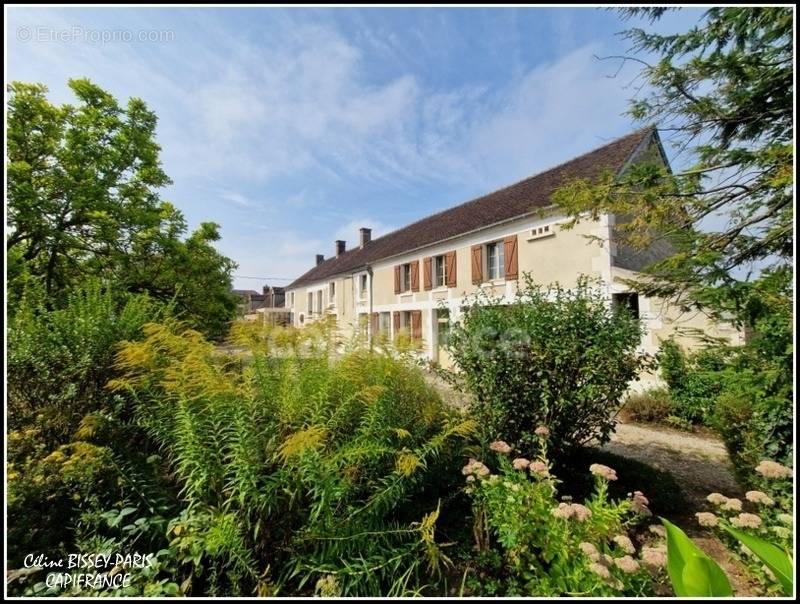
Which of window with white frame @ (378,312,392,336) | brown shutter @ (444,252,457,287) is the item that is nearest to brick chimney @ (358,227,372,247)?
window with white frame @ (378,312,392,336)

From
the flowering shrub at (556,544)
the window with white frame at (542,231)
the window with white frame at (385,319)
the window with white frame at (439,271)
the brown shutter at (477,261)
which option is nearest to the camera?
the flowering shrub at (556,544)

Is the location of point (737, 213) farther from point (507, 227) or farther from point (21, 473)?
point (507, 227)

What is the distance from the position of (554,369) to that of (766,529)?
168 centimetres

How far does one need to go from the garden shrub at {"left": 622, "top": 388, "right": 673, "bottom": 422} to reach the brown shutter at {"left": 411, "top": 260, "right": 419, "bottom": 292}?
32.3 feet

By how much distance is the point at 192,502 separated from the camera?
2.24m

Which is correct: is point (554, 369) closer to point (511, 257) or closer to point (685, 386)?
point (685, 386)

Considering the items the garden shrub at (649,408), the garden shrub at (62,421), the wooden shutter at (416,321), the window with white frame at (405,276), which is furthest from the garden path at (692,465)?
the window with white frame at (405,276)

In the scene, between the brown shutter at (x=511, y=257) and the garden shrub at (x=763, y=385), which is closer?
the garden shrub at (x=763, y=385)

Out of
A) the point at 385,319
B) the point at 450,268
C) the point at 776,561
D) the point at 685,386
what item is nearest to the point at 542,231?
the point at 450,268

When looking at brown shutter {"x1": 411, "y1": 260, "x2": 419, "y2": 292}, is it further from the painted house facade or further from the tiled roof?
the tiled roof

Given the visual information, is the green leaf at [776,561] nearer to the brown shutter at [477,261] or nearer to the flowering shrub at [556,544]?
the flowering shrub at [556,544]

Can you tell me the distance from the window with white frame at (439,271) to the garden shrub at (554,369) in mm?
10920

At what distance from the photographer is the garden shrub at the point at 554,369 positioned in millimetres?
3340

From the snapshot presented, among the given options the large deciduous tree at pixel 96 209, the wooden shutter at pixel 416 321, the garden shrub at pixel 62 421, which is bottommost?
the garden shrub at pixel 62 421
